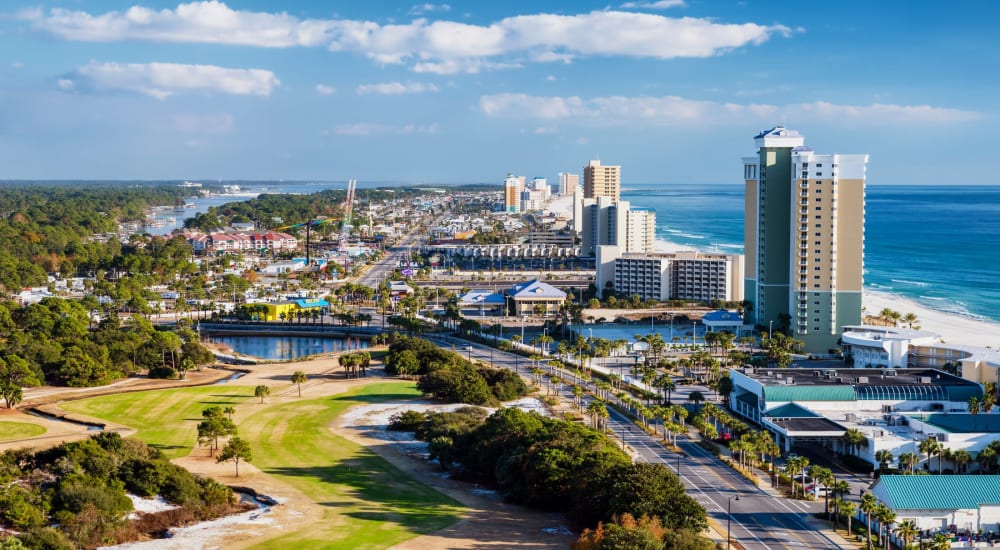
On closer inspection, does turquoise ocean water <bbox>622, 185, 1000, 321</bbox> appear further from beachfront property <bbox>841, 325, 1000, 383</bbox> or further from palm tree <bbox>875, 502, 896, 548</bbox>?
palm tree <bbox>875, 502, 896, 548</bbox>

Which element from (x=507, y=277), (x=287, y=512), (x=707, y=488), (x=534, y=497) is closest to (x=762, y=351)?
(x=707, y=488)

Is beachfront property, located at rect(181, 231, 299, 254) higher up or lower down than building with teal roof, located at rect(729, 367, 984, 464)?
higher up

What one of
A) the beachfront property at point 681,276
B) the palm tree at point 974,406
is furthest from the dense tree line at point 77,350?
the palm tree at point 974,406

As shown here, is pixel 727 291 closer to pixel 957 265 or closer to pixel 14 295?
pixel 957 265

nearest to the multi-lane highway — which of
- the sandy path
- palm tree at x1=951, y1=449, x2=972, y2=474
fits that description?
the sandy path

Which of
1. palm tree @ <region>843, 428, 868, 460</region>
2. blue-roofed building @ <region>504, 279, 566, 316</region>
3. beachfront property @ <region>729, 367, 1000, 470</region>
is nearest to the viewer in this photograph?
beachfront property @ <region>729, 367, 1000, 470</region>
